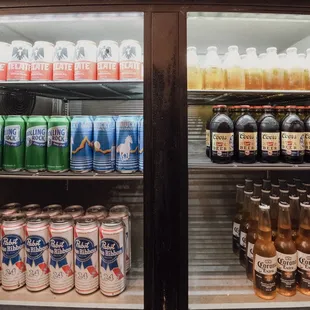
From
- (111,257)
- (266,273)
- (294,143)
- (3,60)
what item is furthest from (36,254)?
(294,143)

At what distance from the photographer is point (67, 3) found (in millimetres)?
1025

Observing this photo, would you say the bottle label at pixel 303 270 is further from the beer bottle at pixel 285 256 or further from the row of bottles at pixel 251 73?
the row of bottles at pixel 251 73

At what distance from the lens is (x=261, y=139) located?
4.02ft

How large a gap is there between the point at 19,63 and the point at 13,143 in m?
0.39

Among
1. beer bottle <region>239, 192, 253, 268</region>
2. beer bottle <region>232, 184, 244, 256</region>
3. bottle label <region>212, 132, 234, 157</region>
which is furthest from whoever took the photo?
beer bottle <region>232, 184, 244, 256</region>

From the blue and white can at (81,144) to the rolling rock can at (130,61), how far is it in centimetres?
29

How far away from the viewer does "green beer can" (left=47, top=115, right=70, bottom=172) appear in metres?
1.17

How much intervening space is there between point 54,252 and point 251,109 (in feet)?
3.93

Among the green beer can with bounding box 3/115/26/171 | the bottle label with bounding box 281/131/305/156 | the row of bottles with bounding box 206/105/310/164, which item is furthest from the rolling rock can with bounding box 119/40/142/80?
the bottle label with bounding box 281/131/305/156

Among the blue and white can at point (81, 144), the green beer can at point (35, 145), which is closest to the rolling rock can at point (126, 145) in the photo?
the blue and white can at point (81, 144)

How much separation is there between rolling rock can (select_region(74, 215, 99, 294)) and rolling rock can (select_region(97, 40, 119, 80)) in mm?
692

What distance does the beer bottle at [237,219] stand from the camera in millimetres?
1464

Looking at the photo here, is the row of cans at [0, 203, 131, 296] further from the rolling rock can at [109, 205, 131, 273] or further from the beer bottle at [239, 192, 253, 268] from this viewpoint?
the beer bottle at [239, 192, 253, 268]

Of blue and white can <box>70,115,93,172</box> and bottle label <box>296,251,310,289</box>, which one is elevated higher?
blue and white can <box>70,115,93,172</box>
